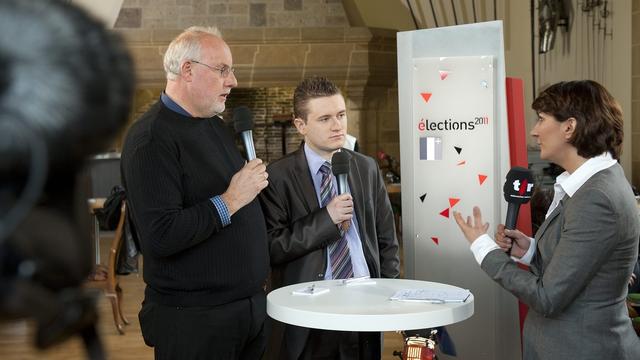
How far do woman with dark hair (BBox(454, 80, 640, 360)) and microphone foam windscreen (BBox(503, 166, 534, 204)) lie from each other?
281 mm

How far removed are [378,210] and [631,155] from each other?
5.65 meters

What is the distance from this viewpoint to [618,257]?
7.82ft

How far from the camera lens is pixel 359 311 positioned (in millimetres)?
2600

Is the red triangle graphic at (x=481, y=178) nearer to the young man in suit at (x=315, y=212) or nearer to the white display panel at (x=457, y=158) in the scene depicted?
the white display panel at (x=457, y=158)

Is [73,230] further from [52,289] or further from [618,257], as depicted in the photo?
[618,257]

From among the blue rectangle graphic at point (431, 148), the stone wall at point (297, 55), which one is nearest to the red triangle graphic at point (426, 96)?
the blue rectangle graphic at point (431, 148)

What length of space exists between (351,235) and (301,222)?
20 cm

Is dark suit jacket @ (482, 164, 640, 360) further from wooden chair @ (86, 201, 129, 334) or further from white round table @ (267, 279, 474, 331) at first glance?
wooden chair @ (86, 201, 129, 334)

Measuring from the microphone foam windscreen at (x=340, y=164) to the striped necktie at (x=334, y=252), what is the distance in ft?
0.71

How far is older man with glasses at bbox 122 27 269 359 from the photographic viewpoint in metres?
2.41

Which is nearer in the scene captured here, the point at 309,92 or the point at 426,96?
the point at 309,92

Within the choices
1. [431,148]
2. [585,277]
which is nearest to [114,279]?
[431,148]

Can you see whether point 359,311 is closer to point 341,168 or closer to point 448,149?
point 341,168

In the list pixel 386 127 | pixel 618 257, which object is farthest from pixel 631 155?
pixel 618 257
